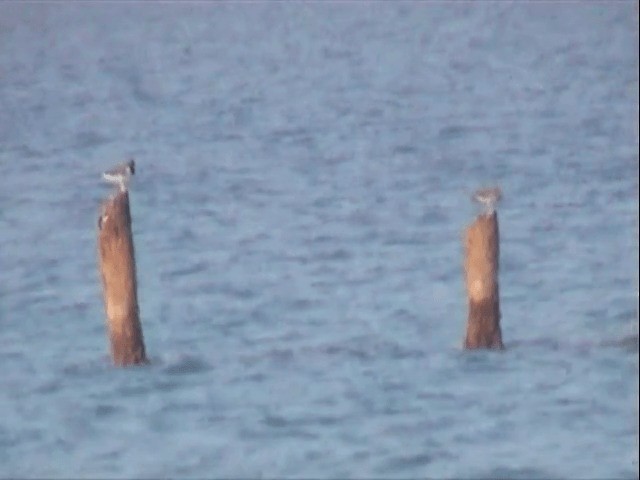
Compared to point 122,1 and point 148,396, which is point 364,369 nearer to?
point 148,396

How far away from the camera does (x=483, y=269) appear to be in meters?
18.8

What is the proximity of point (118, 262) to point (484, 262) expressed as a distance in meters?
3.00

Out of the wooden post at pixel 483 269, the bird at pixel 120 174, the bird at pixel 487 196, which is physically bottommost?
the wooden post at pixel 483 269

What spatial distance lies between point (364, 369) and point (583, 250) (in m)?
8.11

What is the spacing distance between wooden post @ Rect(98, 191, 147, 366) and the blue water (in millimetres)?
1006

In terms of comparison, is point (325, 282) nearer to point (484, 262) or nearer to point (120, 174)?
point (484, 262)

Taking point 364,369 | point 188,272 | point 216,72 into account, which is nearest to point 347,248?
point 188,272

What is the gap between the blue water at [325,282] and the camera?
18734 millimetres

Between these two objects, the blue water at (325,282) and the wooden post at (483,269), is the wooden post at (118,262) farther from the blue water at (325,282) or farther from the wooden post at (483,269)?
the wooden post at (483,269)

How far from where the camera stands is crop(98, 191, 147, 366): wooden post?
1839 cm

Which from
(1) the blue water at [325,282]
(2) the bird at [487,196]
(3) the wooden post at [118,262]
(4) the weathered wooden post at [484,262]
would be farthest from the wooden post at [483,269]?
(3) the wooden post at [118,262]

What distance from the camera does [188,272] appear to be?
28141mm

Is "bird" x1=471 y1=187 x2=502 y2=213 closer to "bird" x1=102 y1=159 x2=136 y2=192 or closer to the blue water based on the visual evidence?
the blue water

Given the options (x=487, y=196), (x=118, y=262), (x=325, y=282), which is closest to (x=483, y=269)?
(x=487, y=196)
